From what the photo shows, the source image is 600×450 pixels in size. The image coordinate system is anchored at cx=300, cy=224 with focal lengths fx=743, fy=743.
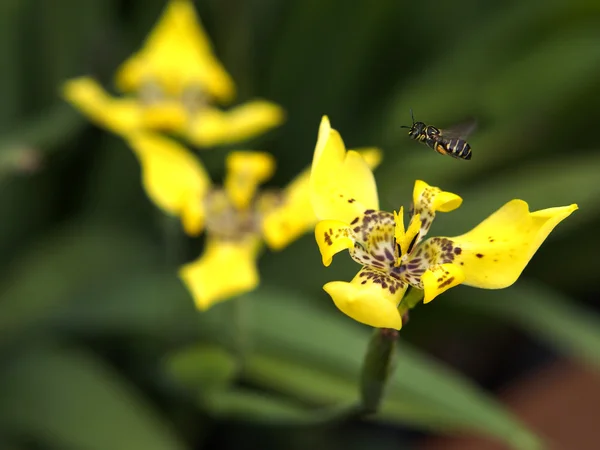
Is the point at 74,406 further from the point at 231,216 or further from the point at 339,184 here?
the point at 339,184

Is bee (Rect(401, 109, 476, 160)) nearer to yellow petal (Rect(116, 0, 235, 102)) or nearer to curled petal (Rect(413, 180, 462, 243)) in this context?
curled petal (Rect(413, 180, 462, 243))

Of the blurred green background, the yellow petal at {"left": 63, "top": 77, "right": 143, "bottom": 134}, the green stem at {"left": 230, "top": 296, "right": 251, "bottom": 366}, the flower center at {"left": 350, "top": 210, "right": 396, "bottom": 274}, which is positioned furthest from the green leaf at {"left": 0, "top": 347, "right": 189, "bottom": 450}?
the flower center at {"left": 350, "top": 210, "right": 396, "bottom": 274}

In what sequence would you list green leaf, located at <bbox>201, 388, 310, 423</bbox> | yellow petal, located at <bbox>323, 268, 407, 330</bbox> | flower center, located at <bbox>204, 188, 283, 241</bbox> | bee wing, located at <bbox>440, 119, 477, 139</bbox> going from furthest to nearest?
flower center, located at <bbox>204, 188, 283, 241</bbox> < green leaf, located at <bbox>201, 388, 310, 423</bbox> < bee wing, located at <bbox>440, 119, 477, 139</bbox> < yellow petal, located at <bbox>323, 268, 407, 330</bbox>

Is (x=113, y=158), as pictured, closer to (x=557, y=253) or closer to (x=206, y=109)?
(x=206, y=109)

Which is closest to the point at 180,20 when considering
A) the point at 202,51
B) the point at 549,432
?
the point at 202,51

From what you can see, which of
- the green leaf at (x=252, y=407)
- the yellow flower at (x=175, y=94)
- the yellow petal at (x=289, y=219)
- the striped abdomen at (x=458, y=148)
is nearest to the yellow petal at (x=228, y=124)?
the yellow flower at (x=175, y=94)

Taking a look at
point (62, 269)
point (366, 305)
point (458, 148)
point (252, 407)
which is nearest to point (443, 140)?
point (458, 148)

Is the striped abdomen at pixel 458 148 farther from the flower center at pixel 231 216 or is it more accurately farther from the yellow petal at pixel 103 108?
the yellow petal at pixel 103 108
